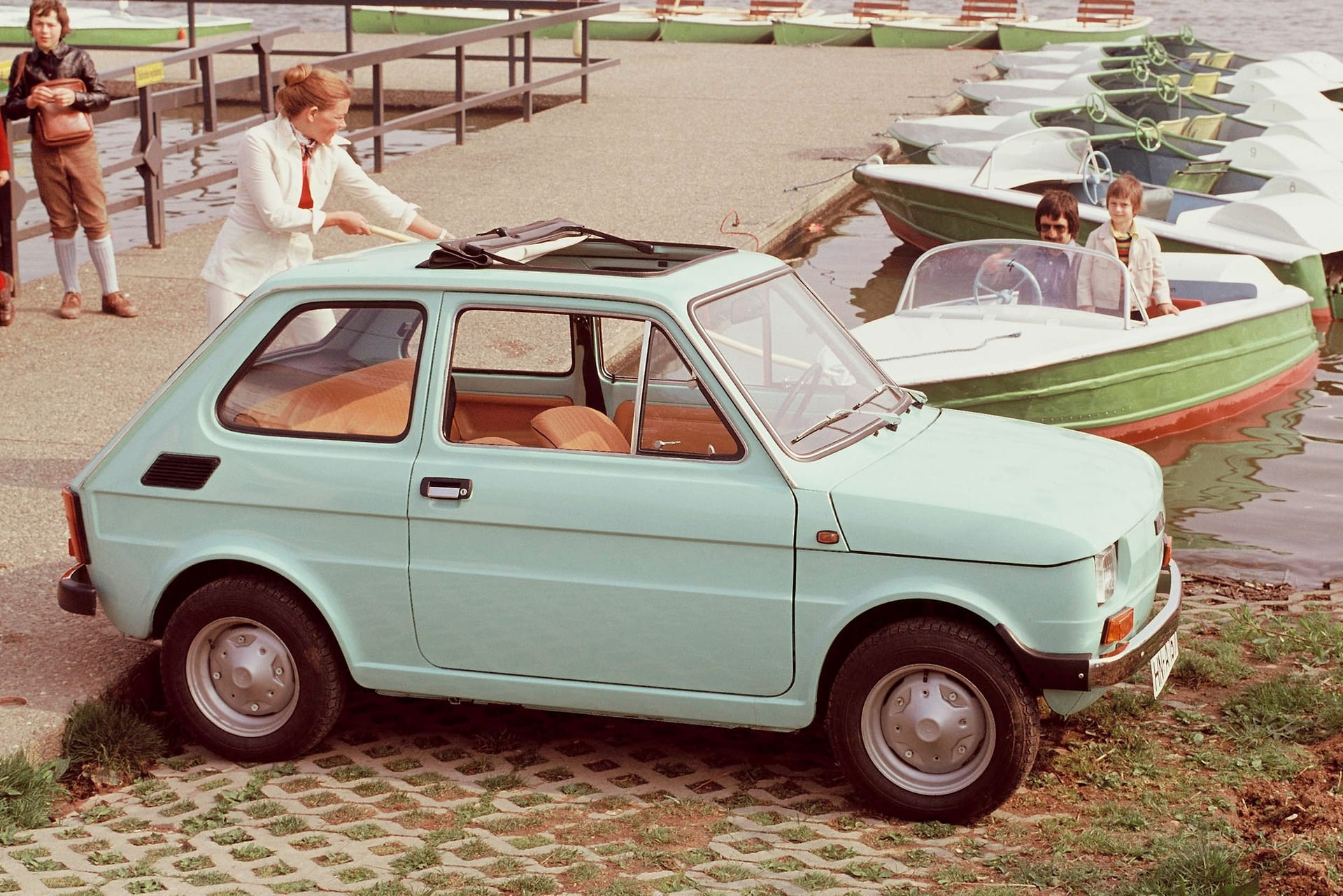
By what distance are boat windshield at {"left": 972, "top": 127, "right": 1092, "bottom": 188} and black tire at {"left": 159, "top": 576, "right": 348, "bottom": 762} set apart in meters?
11.2

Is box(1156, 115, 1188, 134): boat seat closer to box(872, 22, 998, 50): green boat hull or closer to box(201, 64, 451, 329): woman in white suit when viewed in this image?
box(201, 64, 451, 329): woman in white suit

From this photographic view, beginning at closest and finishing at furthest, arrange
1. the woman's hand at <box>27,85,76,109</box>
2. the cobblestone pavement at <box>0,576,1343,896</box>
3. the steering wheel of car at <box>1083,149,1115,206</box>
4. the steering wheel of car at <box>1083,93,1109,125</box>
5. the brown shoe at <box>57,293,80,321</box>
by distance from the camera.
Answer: the cobblestone pavement at <box>0,576,1343,896</box>, the woman's hand at <box>27,85,76,109</box>, the brown shoe at <box>57,293,80,321</box>, the steering wheel of car at <box>1083,149,1115,206</box>, the steering wheel of car at <box>1083,93,1109,125</box>

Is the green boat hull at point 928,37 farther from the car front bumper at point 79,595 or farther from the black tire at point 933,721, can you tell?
the black tire at point 933,721

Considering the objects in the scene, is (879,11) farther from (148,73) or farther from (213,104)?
(148,73)

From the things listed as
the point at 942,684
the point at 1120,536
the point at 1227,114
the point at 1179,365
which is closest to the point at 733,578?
the point at 942,684

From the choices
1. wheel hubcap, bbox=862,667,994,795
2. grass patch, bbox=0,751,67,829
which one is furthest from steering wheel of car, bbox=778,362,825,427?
grass patch, bbox=0,751,67,829

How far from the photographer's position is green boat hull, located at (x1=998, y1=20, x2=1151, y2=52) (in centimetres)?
3284

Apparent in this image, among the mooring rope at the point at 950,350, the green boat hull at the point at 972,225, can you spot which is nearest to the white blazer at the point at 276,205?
the mooring rope at the point at 950,350

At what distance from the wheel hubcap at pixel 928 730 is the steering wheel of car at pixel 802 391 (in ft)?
2.88

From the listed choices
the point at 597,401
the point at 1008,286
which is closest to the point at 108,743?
the point at 597,401

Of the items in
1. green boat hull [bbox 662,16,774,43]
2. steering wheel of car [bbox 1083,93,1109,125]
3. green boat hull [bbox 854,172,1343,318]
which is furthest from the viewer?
green boat hull [bbox 662,16,774,43]

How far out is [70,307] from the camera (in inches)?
445

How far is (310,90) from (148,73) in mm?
6624

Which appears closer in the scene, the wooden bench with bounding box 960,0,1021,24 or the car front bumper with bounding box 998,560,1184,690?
the car front bumper with bounding box 998,560,1184,690
